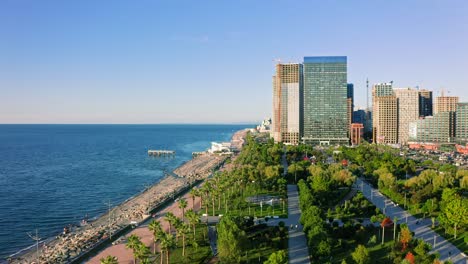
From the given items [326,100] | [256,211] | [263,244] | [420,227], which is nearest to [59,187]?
[256,211]

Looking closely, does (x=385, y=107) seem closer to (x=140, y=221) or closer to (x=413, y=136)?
(x=413, y=136)

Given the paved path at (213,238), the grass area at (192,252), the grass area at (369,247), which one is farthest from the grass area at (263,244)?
the grass area at (369,247)

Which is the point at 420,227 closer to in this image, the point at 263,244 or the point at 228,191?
the point at 263,244

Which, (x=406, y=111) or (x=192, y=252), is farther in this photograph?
(x=406, y=111)

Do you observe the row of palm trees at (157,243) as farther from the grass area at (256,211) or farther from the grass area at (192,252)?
the grass area at (256,211)

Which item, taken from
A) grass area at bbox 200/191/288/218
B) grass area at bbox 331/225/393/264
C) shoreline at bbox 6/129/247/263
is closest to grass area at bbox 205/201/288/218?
grass area at bbox 200/191/288/218
